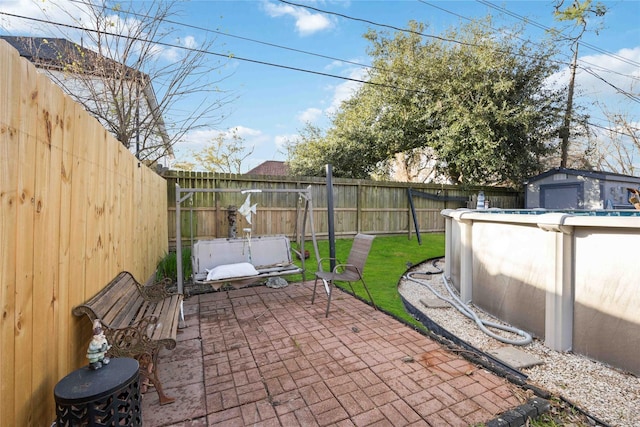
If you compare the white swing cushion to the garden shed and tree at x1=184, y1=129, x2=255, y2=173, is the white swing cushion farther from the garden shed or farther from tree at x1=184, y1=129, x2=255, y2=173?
tree at x1=184, y1=129, x2=255, y2=173

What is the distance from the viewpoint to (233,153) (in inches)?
681

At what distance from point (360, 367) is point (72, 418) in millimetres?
1945

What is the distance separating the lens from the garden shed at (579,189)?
11133mm

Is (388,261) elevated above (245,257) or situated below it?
below

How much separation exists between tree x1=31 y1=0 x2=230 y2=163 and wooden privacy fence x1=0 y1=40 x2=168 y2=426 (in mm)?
4401

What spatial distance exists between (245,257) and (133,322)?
252 centimetres

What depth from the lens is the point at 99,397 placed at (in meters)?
1.35

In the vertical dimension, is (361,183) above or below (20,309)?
above

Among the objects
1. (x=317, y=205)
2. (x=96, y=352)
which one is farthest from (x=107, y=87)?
(x=96, y=352)

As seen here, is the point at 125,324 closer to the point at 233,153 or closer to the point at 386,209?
the point at 386,209

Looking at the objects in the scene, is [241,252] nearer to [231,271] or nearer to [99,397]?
[231,271]

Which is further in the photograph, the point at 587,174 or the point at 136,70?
the point at 587,174

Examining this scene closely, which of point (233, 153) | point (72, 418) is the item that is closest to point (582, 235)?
point (72, 418)

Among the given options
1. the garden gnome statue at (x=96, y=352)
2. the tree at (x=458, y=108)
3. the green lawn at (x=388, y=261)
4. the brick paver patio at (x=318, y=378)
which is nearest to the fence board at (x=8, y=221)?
the garden gnome statue at (x=96, y=352)
